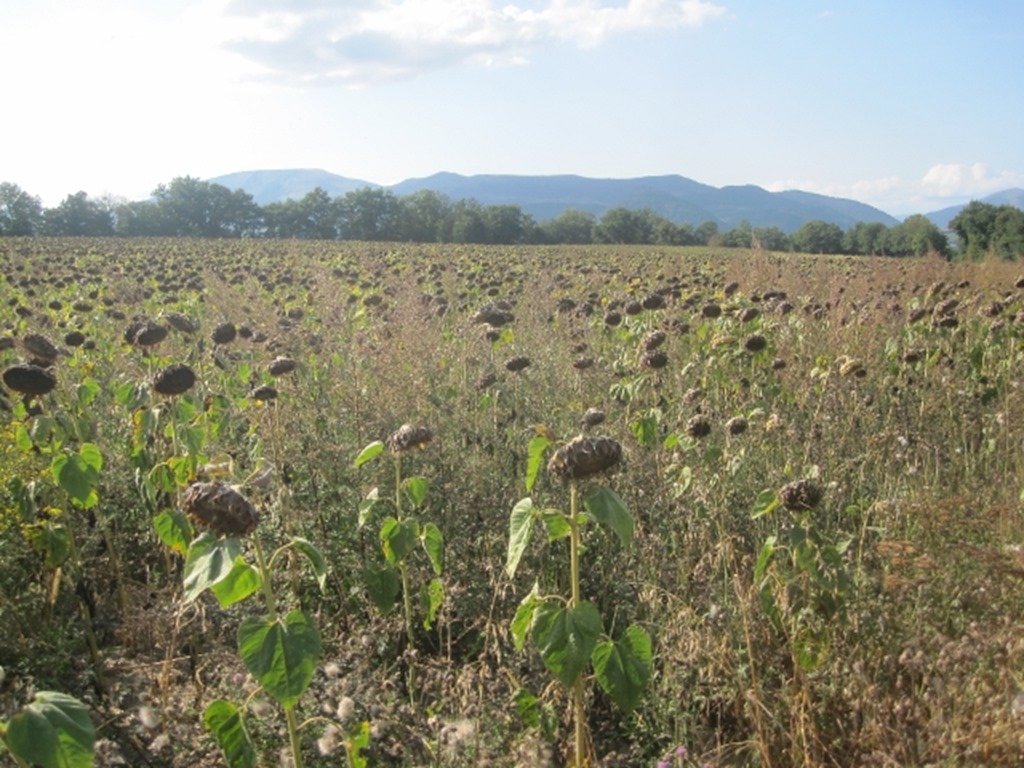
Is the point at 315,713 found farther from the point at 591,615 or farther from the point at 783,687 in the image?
the point at 783,687

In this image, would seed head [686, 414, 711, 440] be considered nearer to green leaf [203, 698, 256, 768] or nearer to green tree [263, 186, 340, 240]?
green leaf [203, 698, 256, 768]

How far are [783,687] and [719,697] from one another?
189 millimetres

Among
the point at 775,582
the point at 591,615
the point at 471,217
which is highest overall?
the point at 471,217

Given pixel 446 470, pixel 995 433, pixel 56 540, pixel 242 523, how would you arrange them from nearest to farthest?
pixel 242 523, pixel 56 540, pixel 446 470, pixel 995 433

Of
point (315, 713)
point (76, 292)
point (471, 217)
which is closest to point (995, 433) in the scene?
point (315, 713)

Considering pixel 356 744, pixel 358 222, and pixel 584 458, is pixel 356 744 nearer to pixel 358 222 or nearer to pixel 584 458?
pixel 584 458

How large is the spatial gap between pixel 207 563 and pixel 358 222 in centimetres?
6327

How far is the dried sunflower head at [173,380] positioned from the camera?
113 inches

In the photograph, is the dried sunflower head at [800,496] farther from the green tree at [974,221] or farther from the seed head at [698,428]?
the green tree at [974,221]

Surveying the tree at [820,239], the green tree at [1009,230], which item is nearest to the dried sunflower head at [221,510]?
the green tree at [1009,230]

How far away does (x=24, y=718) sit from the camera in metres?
1.24

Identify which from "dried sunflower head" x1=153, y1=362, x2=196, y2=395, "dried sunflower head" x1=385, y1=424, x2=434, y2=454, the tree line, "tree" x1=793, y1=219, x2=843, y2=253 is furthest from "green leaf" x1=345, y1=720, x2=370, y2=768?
"tree" x1=793, y1=219, x2=843, y2=253

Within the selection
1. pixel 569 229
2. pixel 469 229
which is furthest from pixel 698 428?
pixel 569 229

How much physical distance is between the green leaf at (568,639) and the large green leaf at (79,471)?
163cm
